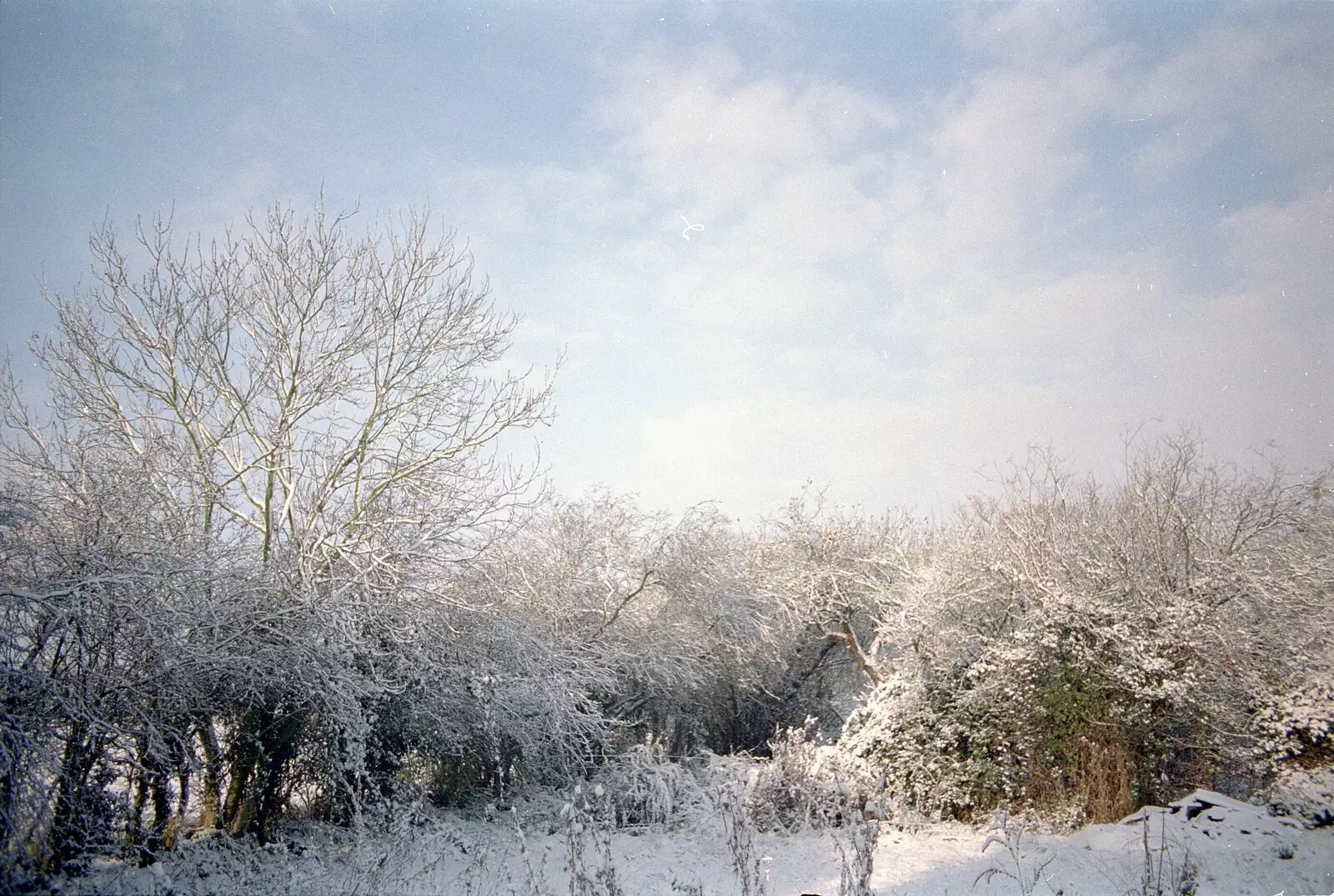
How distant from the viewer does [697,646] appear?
12.4 metres

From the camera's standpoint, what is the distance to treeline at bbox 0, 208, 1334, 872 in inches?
249

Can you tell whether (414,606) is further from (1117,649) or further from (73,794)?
(1117,649)

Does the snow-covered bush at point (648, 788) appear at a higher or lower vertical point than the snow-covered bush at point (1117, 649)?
lower

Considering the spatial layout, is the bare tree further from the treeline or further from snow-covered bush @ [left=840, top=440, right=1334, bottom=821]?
snow-covered bush @ [left=840, top=440, right=1334, bottom=821]

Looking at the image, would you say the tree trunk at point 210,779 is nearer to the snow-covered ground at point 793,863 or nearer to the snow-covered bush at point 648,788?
the snow-covered ground at point 793,863

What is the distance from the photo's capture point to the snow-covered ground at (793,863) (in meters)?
6.16

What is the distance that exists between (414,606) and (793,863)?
4565mm

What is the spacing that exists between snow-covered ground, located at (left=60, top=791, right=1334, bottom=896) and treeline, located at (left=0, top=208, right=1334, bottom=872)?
59 cm

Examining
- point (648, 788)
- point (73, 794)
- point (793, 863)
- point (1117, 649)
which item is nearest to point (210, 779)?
point (73, 794)

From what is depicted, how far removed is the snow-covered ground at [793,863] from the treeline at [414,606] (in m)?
0.59

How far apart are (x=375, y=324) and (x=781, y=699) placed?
366 inches

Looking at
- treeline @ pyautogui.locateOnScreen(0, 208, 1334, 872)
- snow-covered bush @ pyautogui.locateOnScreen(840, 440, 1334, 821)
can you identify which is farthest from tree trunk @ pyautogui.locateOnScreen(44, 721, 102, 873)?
snow-covered bush @ pyautogui.locateOnScreen(840, 440, 1334, 821)

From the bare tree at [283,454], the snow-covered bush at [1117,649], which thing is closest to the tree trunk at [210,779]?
the bare tree at [283,454]

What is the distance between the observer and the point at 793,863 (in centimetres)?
799
